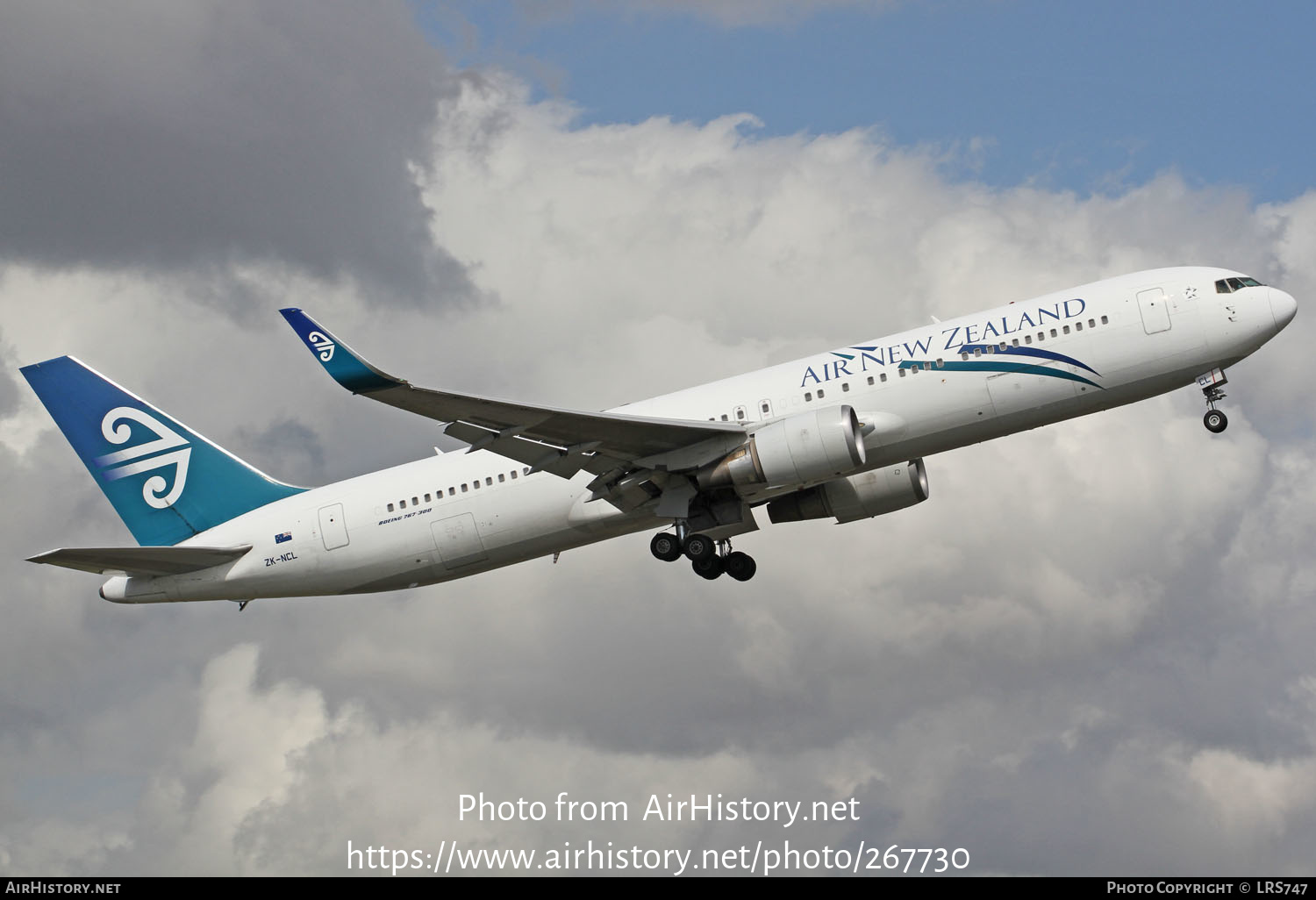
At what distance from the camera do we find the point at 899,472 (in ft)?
133

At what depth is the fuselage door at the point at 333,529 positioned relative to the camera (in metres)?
40.4

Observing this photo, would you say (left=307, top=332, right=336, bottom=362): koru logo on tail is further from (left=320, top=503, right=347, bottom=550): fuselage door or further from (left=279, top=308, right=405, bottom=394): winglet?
(left=320, top=503, right=347, bottom=550): fuselage door

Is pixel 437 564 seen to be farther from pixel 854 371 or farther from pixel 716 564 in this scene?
pixel 854 371

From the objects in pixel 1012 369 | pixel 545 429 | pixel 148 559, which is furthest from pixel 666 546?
pixel 148 559

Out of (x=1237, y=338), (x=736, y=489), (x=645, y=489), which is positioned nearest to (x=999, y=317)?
(x=1237, y=338)

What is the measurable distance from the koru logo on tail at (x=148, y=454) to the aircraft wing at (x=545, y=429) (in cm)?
1357

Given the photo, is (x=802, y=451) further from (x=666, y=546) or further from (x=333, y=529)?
(x=333, y=529)

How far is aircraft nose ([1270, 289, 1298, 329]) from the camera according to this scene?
3512cm

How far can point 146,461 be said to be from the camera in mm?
44188

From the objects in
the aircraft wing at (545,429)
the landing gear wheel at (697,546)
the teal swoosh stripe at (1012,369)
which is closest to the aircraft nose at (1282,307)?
the teal swoosh stripe at (1012,369)

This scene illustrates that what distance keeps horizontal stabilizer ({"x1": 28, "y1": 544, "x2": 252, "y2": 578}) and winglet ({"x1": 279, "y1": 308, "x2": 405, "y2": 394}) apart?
Result: 1181 centimetres

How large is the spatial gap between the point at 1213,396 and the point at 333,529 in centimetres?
2411

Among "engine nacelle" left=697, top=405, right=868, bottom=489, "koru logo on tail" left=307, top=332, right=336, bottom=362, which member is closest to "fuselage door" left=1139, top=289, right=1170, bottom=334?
"engine nacelle" left=697, top=405, right=868, bottom=489

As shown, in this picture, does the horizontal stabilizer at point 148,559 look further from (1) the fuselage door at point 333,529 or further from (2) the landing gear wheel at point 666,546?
(2) the landing gear wheel at point 666,546
